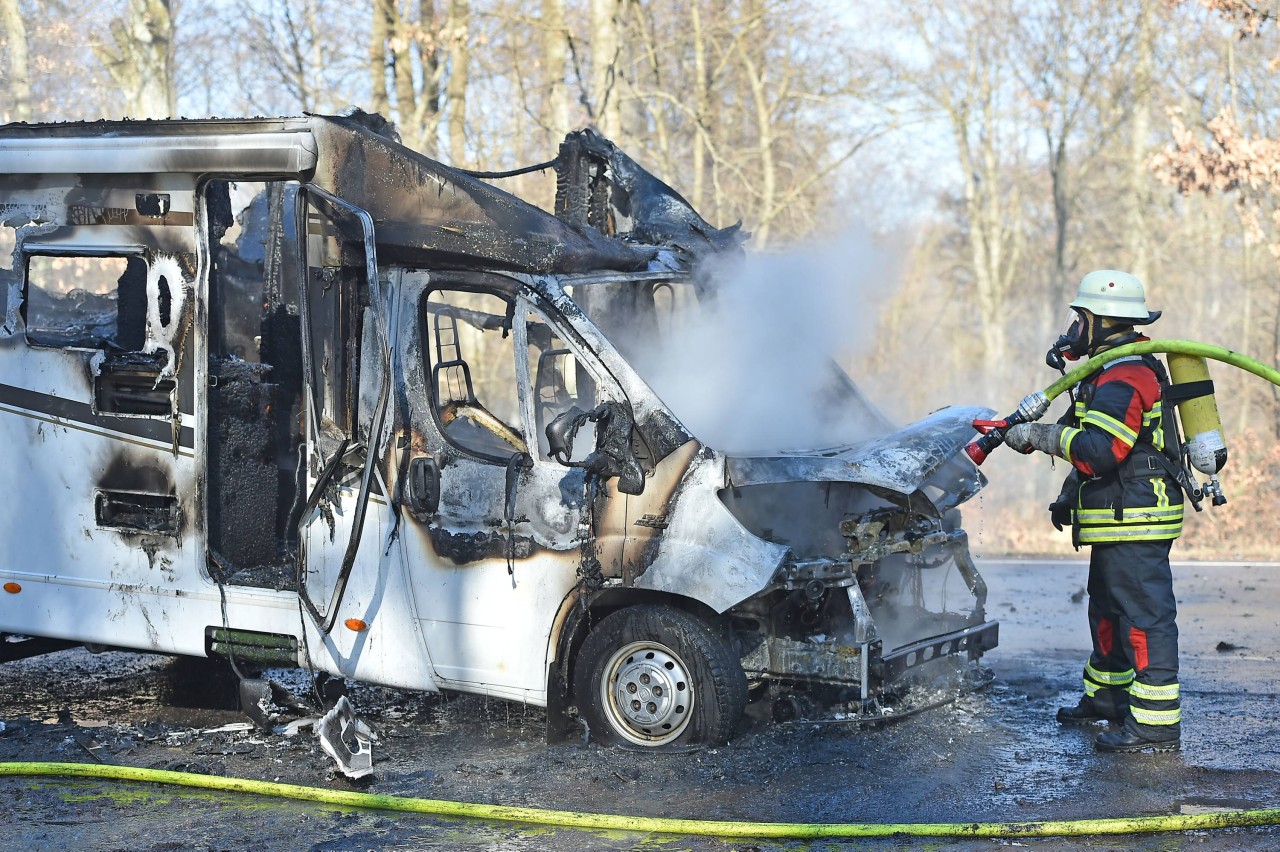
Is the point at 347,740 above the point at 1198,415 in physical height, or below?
below

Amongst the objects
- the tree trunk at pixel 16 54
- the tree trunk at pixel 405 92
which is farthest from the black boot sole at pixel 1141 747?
the tree trunk at pixel 16 54

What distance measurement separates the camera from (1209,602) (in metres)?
9.66

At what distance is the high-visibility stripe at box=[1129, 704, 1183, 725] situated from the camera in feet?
19.0

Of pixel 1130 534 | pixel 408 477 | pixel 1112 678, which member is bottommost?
pixel 1112 678

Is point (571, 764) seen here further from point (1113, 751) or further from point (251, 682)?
point (1113, 751)

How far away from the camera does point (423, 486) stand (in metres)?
5.97

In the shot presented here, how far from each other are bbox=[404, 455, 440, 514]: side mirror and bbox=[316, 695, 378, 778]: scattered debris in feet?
2.90

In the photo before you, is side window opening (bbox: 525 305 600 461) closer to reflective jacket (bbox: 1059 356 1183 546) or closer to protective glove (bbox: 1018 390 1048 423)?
protective glove (bbox: 1018 390 1048 423)

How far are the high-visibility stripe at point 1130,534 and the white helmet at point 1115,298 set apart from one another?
92 cm

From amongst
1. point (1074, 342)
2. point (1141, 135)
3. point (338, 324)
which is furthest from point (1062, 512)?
point (1141, 135)

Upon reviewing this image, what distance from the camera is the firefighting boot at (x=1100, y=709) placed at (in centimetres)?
627

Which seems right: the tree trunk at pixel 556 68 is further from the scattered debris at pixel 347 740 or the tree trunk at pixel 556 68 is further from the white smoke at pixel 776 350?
the scattered debris at pixel 347 740

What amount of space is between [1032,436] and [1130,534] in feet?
1.91

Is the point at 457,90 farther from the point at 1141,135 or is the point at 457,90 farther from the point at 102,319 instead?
the point at 1141,135
